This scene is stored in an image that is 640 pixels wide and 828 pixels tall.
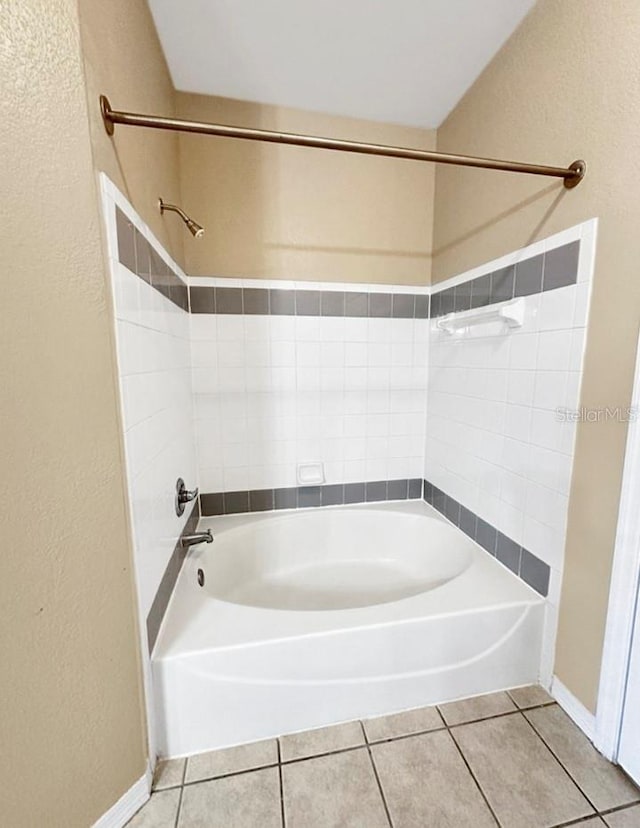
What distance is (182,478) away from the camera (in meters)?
1.57

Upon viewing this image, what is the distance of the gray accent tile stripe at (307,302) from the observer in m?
1.83

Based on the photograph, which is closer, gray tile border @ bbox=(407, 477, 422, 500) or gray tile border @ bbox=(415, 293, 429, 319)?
gray tile border @ bbox=(415, 293, 429, 319)

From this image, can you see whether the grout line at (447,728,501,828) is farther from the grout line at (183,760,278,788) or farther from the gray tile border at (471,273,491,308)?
the gray tile border at (471,273,491,308)

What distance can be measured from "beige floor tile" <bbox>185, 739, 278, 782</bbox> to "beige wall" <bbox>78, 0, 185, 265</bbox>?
1657mm

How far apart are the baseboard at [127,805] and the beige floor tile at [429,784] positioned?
0.66 metres

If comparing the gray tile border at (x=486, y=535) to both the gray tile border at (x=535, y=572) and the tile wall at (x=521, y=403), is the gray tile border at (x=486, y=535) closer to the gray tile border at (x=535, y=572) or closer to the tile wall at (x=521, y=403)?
the tile wall at (x=521, y=403)

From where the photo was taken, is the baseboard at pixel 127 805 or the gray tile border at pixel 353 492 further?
the gray tile border at pixel 353 492

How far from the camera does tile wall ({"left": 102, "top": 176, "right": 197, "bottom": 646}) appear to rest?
94 cm

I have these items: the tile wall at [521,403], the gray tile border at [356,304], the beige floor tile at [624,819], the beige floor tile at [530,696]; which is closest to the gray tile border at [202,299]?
the gray tile border at [356,304]

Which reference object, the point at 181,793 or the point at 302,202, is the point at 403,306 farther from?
the point at 181,793

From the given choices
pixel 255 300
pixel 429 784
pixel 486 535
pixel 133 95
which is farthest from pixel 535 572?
pixel 133 95

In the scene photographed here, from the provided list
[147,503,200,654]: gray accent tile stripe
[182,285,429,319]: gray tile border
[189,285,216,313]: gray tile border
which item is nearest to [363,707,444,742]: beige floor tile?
[147,503,200,654]: gray accent tile stripe

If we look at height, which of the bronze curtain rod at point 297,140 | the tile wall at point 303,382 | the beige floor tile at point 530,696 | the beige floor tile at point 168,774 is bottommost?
the beige floor tile at point 168,774

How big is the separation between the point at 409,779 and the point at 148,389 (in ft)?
4.60
